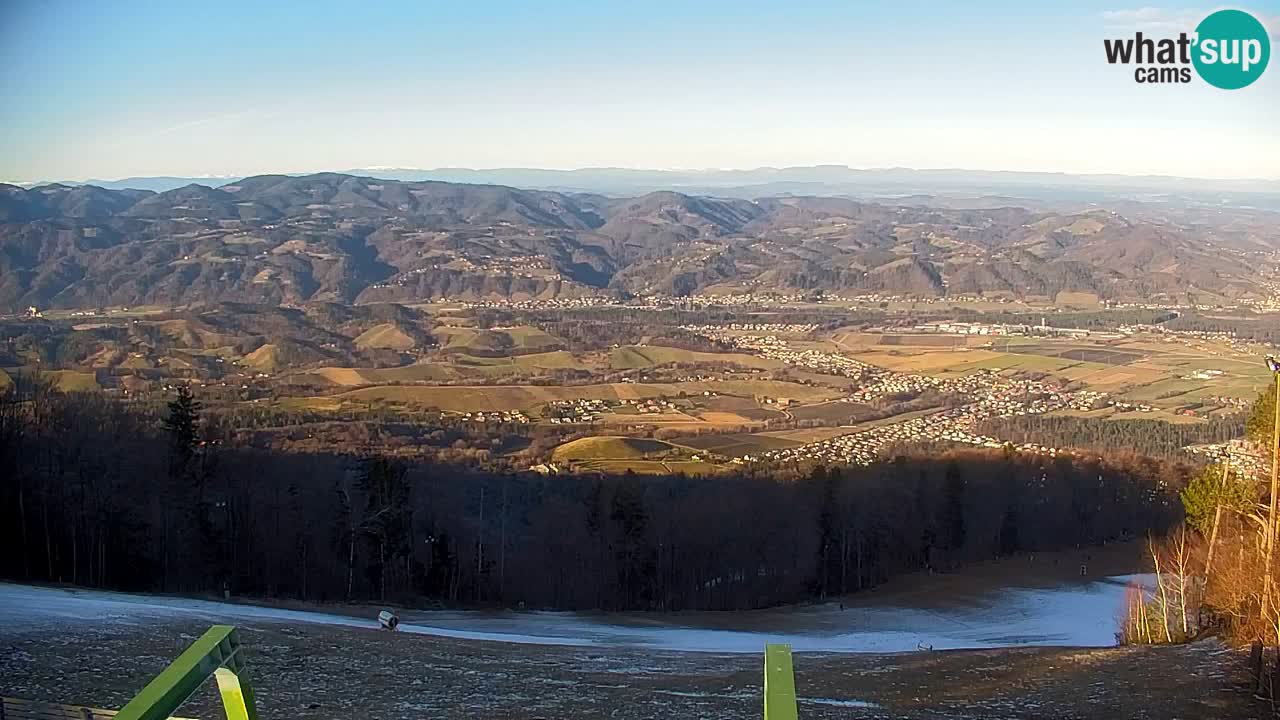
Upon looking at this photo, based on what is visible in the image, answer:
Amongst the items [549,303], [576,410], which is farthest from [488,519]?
[549,303]

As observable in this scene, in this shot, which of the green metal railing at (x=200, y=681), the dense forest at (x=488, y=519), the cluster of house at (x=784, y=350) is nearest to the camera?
the green metal railing at (x=200, y=681)

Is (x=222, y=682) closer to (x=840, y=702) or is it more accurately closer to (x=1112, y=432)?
(x=840, y=702)

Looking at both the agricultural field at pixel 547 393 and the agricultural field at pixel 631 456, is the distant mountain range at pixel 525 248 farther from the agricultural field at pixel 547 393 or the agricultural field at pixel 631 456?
the agricultural field at pixel 631 456

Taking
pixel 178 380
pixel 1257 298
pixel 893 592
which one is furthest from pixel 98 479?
pixel 1257 298

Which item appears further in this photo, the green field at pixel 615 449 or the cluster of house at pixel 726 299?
the cluster of house at pixel 726 299

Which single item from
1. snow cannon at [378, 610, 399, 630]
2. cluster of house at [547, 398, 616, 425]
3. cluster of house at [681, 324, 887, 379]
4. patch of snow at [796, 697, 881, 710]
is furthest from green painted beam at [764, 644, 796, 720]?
cluster of house at [681, 324, 887, 379]

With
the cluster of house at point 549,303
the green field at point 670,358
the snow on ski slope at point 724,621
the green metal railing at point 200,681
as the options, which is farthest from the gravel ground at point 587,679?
the cluster of house at point 549,303

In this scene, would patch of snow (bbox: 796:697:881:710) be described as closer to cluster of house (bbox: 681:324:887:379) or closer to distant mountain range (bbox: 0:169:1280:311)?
cluster of house (bbox: 681:324:887:379)
